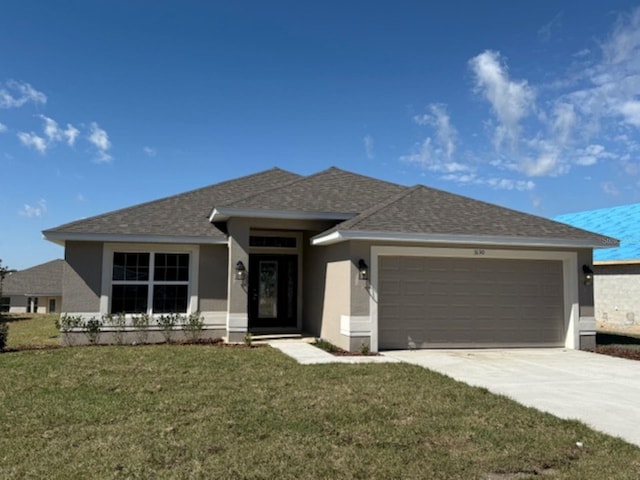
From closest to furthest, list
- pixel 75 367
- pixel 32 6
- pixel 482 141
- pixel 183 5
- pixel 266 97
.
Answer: pixel 75 367 < pixel 32 6 < pixel 183 5 < pixel 266 97 < pixel 482 141

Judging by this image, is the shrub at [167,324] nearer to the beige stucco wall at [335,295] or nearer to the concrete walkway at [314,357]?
the concrete walkway at [314,357]

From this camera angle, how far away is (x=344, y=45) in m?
15.5

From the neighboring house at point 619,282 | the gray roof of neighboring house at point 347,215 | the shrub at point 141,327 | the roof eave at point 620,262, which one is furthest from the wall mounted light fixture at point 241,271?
the roof eave at point 620,262

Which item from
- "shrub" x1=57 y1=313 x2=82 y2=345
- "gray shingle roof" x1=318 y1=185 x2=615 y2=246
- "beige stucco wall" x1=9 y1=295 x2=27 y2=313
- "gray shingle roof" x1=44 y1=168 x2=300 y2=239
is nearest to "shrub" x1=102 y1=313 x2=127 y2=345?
"shrub" x1=57 y1=313 x2=82 y2=345

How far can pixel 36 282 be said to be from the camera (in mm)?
42000

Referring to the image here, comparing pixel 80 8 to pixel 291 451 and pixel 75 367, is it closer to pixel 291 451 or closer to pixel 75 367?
pixel 75 367

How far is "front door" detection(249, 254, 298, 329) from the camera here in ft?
48.0

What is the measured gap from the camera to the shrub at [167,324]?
12.5 meters

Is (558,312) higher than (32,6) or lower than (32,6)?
lower

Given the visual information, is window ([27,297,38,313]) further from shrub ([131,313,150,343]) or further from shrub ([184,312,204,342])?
shrub ([184,312,204,342])

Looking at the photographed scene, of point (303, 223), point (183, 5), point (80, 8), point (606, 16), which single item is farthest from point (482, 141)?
point (80, 8)

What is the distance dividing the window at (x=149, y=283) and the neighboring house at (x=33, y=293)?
32.7m

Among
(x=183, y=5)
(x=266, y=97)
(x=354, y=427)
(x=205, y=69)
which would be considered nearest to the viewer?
(x=354, y=427)

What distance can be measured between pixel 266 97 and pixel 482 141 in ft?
28.9
